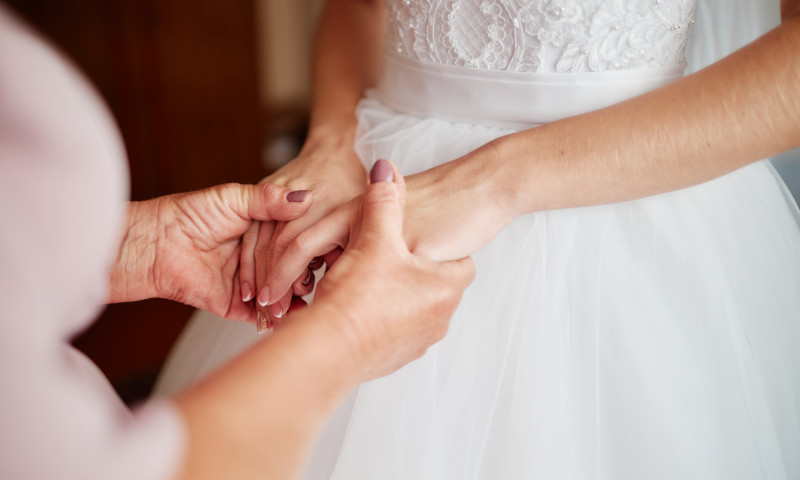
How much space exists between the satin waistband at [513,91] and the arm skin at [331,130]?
158mm

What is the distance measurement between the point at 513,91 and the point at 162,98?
246cm

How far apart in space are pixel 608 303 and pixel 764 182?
13.8 inches

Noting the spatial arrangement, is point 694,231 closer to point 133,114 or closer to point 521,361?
point 521,361

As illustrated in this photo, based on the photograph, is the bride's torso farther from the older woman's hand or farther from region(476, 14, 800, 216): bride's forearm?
the older woman's hand

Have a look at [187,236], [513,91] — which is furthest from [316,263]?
[513,91]

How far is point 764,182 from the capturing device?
38.0 inches

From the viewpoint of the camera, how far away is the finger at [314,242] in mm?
849

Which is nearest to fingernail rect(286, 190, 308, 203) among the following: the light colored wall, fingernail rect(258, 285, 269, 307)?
fingernail rect(258, 285, 269, 307)

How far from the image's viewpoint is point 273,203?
3.05 ft

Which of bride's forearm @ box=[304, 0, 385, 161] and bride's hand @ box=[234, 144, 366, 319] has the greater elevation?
bride's forearm @ box=[304, 0, 385, 161]

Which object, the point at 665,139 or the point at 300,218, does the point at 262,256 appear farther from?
the point at 665,139

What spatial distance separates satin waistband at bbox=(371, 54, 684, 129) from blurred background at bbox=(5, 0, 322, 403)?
6.57ft

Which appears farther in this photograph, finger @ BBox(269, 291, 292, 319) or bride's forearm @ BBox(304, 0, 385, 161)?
bride's forearm @ BBox(304, 0, 385, 161)

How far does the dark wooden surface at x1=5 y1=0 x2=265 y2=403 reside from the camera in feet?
8.60
